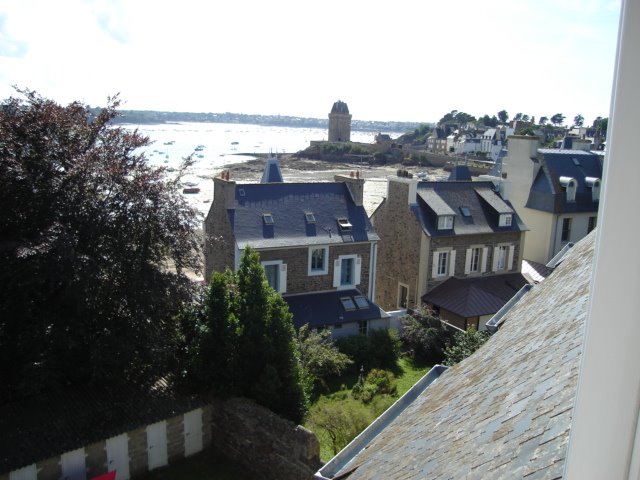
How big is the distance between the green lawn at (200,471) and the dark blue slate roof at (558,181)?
22.1 metres

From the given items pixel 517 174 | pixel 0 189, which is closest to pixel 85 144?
pixel 0 189

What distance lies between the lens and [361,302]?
2350cm

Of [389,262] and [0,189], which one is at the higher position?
[0,189]

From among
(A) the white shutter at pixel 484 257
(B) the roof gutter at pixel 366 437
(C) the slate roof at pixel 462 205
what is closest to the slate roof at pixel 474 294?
(A) the white shutter at pixel 484 257

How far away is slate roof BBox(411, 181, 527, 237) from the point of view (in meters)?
26.5

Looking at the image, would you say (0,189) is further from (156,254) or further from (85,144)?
(156,254)

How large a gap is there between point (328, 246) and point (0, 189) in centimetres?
1280

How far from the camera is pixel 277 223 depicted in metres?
23.2

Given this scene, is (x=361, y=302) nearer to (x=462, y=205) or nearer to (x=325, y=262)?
(x=325, y=262)

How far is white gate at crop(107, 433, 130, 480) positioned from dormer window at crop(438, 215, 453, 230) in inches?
676

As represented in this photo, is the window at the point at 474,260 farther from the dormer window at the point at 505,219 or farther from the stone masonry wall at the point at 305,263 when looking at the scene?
the stone masonry wall at the point at 305,263

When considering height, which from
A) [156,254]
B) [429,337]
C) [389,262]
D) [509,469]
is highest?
[509,469]

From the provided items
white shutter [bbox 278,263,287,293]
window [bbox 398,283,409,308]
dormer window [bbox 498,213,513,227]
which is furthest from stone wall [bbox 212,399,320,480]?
dormer window [bbox 498,213,513,227]

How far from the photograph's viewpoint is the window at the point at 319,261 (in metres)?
23.3
